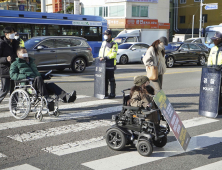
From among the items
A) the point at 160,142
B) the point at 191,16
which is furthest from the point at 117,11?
the point at 160,142

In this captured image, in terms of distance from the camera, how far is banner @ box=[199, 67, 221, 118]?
7082 mm

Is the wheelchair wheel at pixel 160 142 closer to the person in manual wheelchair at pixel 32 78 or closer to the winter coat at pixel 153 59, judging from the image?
the person in manual wheelchair at pixel 32 78

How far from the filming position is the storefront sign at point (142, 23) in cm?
4962

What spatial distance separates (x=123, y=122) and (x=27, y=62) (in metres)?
3.13

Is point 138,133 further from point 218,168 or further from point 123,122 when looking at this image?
point 218,168

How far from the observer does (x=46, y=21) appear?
21.2 meters

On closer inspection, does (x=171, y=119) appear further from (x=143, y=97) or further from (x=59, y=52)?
(x=59, y=52)

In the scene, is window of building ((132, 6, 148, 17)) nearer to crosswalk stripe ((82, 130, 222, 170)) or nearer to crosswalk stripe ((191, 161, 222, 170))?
crosswalk stripe ((82, 130, 222, 170))

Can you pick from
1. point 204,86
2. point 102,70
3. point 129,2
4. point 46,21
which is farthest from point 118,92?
point 129,2

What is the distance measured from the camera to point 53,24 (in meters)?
21.7

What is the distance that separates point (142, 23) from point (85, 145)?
47107 mm

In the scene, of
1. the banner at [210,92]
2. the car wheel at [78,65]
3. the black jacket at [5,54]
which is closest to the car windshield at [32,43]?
the car wheel at [78,65]

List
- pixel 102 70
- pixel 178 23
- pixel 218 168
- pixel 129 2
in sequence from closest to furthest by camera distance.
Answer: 1. pixel 218 168
2. pixel 102 70
3. pixel 129 2
4. pixel 178 23

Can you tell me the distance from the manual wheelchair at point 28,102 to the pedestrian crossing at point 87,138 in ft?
0.55
